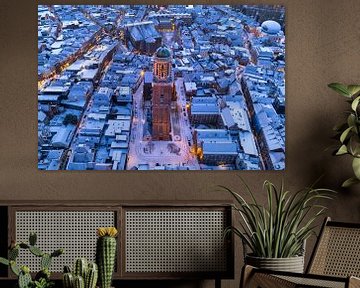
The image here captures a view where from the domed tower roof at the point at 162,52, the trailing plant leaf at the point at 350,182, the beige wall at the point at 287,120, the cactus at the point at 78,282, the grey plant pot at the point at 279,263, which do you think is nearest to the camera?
the cactus at the point at 78,282

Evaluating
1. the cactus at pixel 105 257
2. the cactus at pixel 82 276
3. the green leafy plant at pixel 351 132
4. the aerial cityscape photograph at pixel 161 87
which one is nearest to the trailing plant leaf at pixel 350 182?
the green leafy plant at pixel 351 132

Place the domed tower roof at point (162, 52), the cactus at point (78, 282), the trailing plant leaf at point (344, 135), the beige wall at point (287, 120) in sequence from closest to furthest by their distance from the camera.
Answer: the cactus at point (78, 282) < the trailing plant leaf at point (344, 135) < the beige wall at point (287, 120) < the domed tower roof at point (162, 52)

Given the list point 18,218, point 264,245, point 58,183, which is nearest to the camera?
point 264,245

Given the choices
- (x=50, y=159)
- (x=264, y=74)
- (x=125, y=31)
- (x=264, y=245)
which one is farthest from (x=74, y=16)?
(x=264, y=245)

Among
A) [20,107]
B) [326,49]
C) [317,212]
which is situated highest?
[326,49]

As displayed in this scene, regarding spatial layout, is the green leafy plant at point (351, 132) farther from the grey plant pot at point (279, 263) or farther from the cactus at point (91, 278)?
the cactus at point (91, 278)

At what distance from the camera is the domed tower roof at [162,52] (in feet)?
21.5

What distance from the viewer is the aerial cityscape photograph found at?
6457 mm

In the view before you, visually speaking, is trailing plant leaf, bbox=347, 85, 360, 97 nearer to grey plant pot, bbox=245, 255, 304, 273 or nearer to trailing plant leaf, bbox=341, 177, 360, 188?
trailing plant leaf, bbox=341, 177, 360, 188

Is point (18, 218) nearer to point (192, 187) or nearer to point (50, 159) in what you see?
point (50, 159)

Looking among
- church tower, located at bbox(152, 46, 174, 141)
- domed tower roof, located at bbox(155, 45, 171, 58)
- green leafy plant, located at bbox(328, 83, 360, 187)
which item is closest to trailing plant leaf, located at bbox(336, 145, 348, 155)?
green leafy plant, located at bbox(328, 83, 360, 187)

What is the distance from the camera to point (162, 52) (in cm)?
656

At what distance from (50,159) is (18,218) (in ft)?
2.04

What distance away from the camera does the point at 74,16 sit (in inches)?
257
